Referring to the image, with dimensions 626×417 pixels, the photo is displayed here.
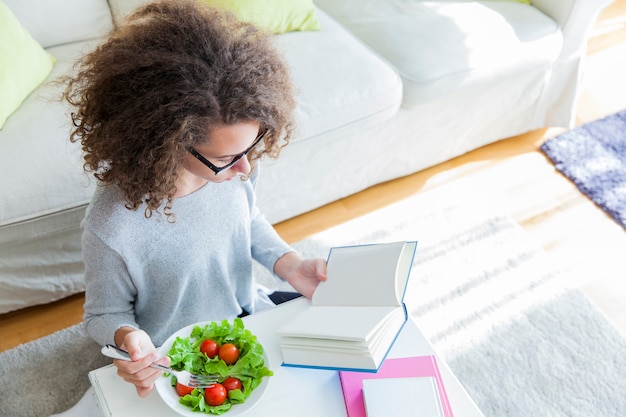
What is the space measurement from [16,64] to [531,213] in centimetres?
161

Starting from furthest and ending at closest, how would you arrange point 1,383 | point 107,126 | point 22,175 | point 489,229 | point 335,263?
point 489,229 → point 1,383 → point 22,175 → point 335,263 → point 107,126

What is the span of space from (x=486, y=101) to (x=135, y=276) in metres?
1.49

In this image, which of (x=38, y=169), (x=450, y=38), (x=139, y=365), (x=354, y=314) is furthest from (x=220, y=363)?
(x=450, y=38)

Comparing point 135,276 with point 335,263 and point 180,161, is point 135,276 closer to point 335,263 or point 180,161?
point 180,161

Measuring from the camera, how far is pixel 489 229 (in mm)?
2043

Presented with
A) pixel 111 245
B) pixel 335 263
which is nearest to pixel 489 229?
pixel 335 263

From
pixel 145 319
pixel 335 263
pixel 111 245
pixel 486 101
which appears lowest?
pixel 486 101

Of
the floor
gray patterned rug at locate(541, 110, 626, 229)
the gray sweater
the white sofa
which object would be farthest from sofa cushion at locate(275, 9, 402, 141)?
gray patterned rug at locate(541, 110, 626, 229)

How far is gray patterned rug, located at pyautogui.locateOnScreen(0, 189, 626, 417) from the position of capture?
1.60 m

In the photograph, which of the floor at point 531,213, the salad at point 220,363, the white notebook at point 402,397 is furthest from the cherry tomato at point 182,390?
the floor at point 531,213

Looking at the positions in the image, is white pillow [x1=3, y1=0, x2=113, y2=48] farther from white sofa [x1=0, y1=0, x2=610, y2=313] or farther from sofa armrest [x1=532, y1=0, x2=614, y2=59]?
sofa armrest [x1=532, y1=0, x2=614, y2=59]

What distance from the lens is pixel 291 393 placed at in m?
1.05

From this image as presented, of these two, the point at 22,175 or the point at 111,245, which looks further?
the point at 22,175

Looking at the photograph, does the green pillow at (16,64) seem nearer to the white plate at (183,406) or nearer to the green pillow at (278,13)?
the green pillow at (278,13)
